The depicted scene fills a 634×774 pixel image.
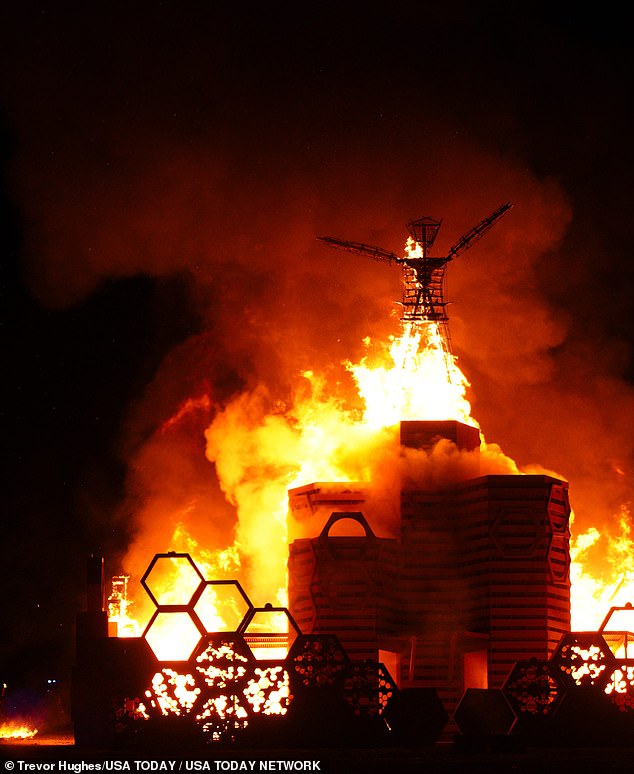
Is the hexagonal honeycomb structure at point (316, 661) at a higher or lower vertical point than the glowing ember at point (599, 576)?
lower

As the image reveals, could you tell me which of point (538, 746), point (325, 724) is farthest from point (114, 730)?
point (538, 746)

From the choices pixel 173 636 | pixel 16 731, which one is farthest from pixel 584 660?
pixel 173 636

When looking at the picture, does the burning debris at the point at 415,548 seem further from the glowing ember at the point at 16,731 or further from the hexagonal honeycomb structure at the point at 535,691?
the hexagonal honeycomb structure at the point at 535,691

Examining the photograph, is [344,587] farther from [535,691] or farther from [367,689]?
[367,689]

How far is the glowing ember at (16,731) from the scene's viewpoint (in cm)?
7669

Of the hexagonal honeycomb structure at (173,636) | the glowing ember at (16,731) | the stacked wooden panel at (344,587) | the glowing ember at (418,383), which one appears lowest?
the glowing ember at (16,731)

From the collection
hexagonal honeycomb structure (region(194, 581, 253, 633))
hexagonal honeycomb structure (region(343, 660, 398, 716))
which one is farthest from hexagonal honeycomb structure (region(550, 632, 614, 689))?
hexagonal honeycomb structure (region(194, 581, 253, 633))

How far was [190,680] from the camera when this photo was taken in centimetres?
6072

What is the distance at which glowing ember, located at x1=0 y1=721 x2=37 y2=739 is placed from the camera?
76688 mm

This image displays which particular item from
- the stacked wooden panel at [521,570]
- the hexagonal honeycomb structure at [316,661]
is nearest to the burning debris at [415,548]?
the stacked wooden panel at [521,570]

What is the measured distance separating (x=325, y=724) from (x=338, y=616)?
27290 mm

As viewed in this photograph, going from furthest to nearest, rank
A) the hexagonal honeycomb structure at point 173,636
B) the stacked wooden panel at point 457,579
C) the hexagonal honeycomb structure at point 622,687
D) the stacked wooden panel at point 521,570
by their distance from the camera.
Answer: the stacked wooden panel at point 457,579
the stacked wooden panel at point 521,570
the hexagonal honeycomb structure at point 173,636
the hexagonal honeycomb structure at point 622,687

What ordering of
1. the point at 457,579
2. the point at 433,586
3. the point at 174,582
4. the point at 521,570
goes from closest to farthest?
the point at 521,570 → the point at 457,579 → the point at 433,586 → the point at 174,582

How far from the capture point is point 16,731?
256 feet
